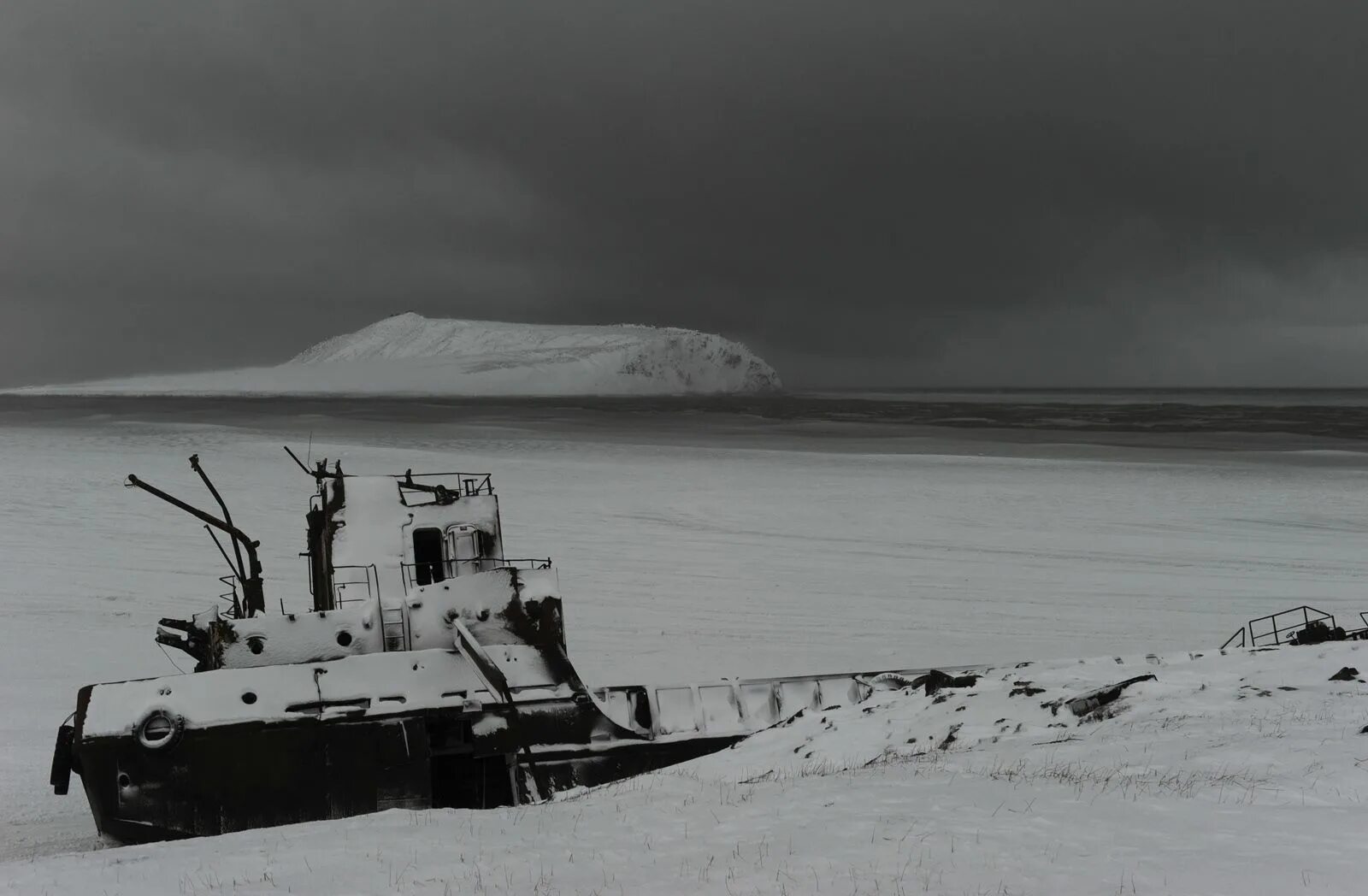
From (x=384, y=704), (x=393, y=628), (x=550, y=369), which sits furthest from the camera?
(x=550, y=369)

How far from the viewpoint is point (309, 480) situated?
110 feet

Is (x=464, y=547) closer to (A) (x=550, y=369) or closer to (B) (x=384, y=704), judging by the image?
(B) (x=384, y=704)

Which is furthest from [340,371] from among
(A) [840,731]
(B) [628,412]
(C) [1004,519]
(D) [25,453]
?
(A) [840,731]

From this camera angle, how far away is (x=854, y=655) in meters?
15.7

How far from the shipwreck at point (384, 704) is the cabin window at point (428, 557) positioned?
23 millimetres

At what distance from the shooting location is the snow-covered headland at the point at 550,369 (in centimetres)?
15312

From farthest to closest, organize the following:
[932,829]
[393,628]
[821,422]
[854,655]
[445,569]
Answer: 1. [821,422]
2. [854,655]
3. [445,569]
4. [393,628]
5. [932,829]

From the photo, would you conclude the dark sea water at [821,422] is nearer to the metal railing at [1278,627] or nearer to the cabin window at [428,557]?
the metal railing at [1278,627]

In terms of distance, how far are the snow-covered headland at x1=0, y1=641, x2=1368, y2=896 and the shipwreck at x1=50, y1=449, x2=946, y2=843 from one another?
156 centimetres

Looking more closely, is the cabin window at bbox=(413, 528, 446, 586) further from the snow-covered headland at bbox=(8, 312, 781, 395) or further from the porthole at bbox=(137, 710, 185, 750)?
the snow-covered headland at bbox=(8, 312, 781, 395)

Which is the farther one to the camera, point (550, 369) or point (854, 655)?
point (550, 369)

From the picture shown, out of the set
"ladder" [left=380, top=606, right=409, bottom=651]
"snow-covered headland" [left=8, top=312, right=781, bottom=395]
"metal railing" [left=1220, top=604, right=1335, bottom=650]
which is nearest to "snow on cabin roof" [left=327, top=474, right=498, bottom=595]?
"ladder" [left=380, top=606, right=409, bottom=651]

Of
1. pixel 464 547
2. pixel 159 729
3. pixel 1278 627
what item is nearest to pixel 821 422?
pixel 1278 627

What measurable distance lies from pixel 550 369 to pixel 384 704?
493 ft
